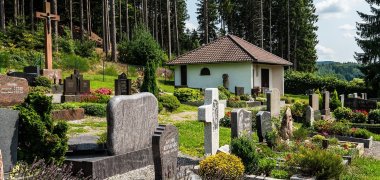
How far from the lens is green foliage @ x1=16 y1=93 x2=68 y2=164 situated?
7.07 metres

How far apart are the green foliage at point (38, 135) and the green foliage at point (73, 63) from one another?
27.8m

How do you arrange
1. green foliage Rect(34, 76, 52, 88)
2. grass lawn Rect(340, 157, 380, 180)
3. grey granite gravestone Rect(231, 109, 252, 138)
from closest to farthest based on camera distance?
grass lawn Rect(340, 157, 380, 180) < grey granite gravestone Rect(231, 109, 252, 138) < green foliage Rect(34, 76, 52, 88)

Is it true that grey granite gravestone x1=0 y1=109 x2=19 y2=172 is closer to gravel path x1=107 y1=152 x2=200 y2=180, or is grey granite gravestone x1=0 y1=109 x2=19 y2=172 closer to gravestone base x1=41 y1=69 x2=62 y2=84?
gravel path x1=107 y1=152 x2=200 y2=180

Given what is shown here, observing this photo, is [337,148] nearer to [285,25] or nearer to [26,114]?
[26,114]

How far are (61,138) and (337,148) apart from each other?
7.69 meters

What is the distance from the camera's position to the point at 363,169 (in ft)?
32.1

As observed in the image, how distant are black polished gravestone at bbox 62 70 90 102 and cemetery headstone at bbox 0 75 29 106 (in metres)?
1.98

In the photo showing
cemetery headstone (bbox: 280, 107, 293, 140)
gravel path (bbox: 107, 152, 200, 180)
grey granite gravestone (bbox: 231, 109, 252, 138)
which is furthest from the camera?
cemetery headstone (bbox: 280, 107, 293, 140)

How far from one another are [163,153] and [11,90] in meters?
11.7

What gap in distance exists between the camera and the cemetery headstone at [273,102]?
16359mm

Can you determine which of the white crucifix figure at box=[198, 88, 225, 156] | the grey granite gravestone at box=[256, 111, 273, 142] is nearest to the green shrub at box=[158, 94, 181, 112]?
the grey granite gravestone at box=[256, 111, 273, 142]

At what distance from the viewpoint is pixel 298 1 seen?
5647 centimetres

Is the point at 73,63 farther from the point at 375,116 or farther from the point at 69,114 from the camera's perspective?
the point at 375,116

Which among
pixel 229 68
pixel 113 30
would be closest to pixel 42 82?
pixel 229 68
